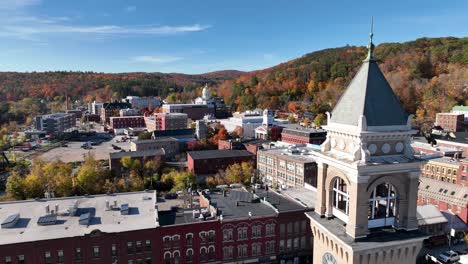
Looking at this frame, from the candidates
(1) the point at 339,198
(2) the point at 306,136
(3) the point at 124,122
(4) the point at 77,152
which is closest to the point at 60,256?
(1) the point at 339,198

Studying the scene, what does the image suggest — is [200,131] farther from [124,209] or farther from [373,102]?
[373,102]

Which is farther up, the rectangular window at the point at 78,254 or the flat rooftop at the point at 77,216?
the flat rooftop at the point at 77,216

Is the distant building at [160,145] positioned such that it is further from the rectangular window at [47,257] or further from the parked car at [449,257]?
the parked car at [449,257]

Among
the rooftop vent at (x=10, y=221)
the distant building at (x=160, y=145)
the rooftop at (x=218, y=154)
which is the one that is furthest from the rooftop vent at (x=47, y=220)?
the distant building at (x=160, y=145)

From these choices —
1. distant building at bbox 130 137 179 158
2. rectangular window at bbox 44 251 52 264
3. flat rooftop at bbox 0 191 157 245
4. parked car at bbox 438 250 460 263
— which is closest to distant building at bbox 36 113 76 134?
distant building at bbox 130 137 179 158

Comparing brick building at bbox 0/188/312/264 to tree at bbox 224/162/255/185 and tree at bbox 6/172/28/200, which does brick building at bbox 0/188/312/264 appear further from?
tree at bbox 224/162/255/185

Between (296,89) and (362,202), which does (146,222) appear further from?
(296,89)

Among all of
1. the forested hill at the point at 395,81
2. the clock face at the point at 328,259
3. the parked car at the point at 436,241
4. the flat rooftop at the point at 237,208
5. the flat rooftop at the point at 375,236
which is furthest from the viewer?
the forested hill at the point at 395,81
